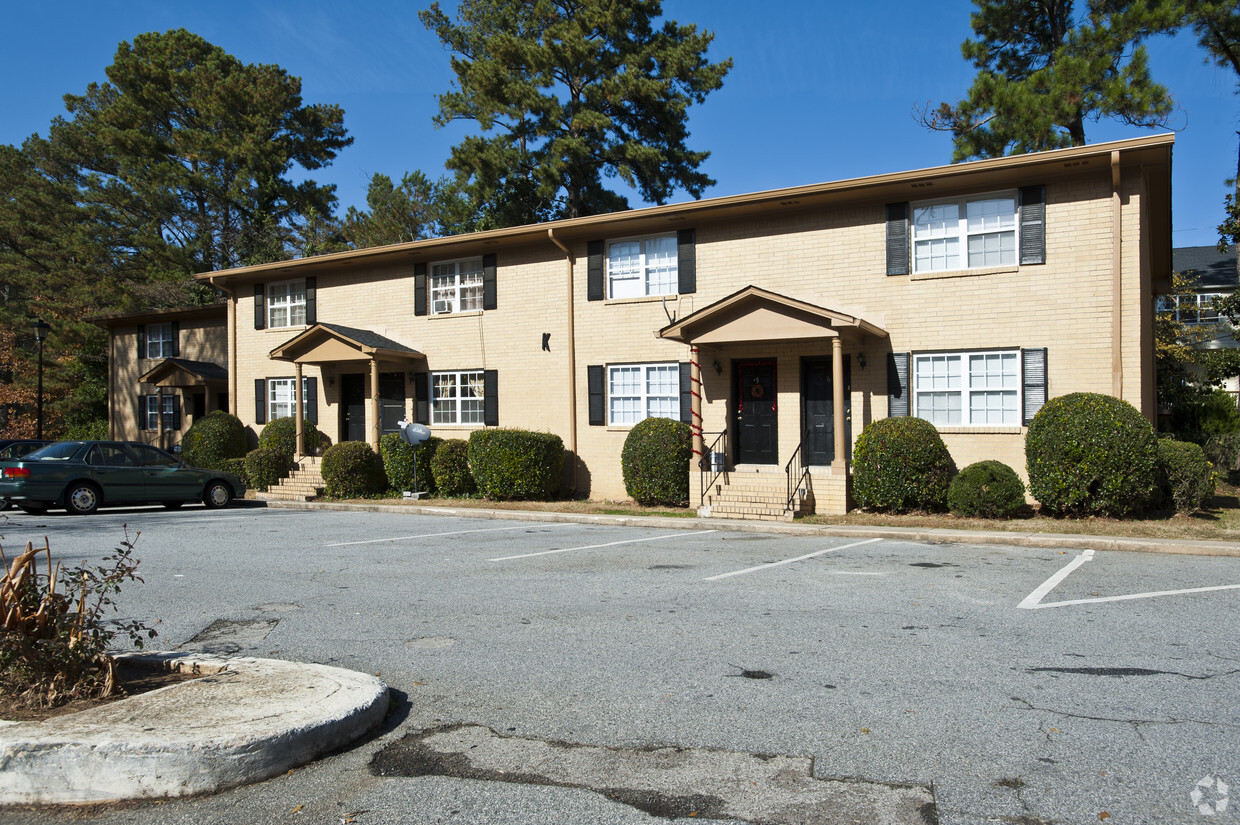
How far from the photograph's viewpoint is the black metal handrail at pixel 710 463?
614 inches

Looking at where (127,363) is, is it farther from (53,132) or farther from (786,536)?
(786,536)

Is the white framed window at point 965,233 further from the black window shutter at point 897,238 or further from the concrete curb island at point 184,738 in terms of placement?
the concrete curb island at point 184,738

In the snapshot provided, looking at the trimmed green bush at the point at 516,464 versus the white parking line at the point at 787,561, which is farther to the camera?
the trimmed green bush at the point at 516,464

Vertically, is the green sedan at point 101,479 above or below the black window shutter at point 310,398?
below

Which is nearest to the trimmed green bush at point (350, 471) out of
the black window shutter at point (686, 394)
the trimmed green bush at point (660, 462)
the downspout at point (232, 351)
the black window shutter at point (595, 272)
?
the downspout at point (232, 351)

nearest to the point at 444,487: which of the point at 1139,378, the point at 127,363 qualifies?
the point at 1139,378

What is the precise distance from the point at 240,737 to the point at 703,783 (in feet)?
7.22

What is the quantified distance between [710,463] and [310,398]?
11.6m

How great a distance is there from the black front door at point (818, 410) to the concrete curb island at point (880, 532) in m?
2.73

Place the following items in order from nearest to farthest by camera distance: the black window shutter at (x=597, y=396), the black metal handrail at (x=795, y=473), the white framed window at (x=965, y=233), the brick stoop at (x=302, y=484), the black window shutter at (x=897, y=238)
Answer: the white framed window at (x=965, y=233) < the black metal handrail at (x=795, y=473) < the black window shutter at (x=897, y=238) < the black window shutter at (x=597, y=396) < the brick stoop at (x=302, y=484)

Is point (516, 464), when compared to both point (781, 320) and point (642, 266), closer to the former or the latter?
point (642, 266)

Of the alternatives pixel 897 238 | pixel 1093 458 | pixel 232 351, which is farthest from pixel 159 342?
pixel 1093 458

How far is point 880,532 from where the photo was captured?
40.1 feet

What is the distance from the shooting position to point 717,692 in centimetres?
504
